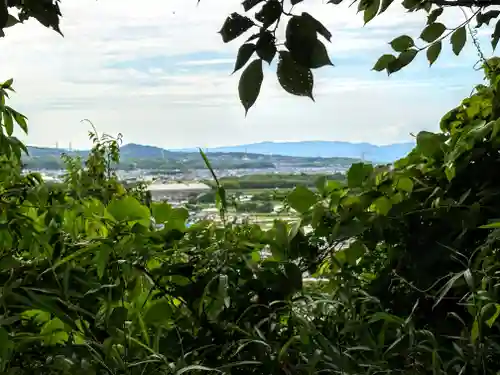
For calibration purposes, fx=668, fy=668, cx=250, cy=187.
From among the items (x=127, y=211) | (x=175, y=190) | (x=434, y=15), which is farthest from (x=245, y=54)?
(x=434, y=15)

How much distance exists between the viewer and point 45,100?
1.52m

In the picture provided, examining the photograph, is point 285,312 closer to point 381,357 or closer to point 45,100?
point 381,357

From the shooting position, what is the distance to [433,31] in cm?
138

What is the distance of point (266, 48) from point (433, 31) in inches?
32.7

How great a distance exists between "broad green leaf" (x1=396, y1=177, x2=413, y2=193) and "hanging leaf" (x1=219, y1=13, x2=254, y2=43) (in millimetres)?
631

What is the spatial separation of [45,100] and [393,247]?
0.84 meters

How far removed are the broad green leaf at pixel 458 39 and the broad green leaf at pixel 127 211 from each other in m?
0.75

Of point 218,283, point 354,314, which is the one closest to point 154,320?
point 218,283

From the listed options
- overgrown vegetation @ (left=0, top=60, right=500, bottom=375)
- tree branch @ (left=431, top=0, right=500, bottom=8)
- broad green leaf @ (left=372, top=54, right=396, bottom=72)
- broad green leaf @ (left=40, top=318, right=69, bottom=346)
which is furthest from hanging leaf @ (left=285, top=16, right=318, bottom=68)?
broad green leaf @ (left=372, top=54, right=396, bottom=72)

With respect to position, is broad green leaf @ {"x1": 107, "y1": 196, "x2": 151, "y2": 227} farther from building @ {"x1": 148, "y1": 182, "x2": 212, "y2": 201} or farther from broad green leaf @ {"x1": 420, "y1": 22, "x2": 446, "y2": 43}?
broad green leaf @ {"x1": 420, "y1": 22, "x2": 446, "y2": 43}

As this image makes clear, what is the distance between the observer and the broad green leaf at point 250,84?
643 mm

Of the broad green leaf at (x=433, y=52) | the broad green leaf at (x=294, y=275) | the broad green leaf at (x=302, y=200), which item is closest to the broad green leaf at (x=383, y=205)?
the broad green leaf at (x=302, y=200)

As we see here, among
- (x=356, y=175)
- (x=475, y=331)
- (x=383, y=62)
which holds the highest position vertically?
(x=383, y=62)

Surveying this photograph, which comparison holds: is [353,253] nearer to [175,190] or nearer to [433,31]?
[175,190]
